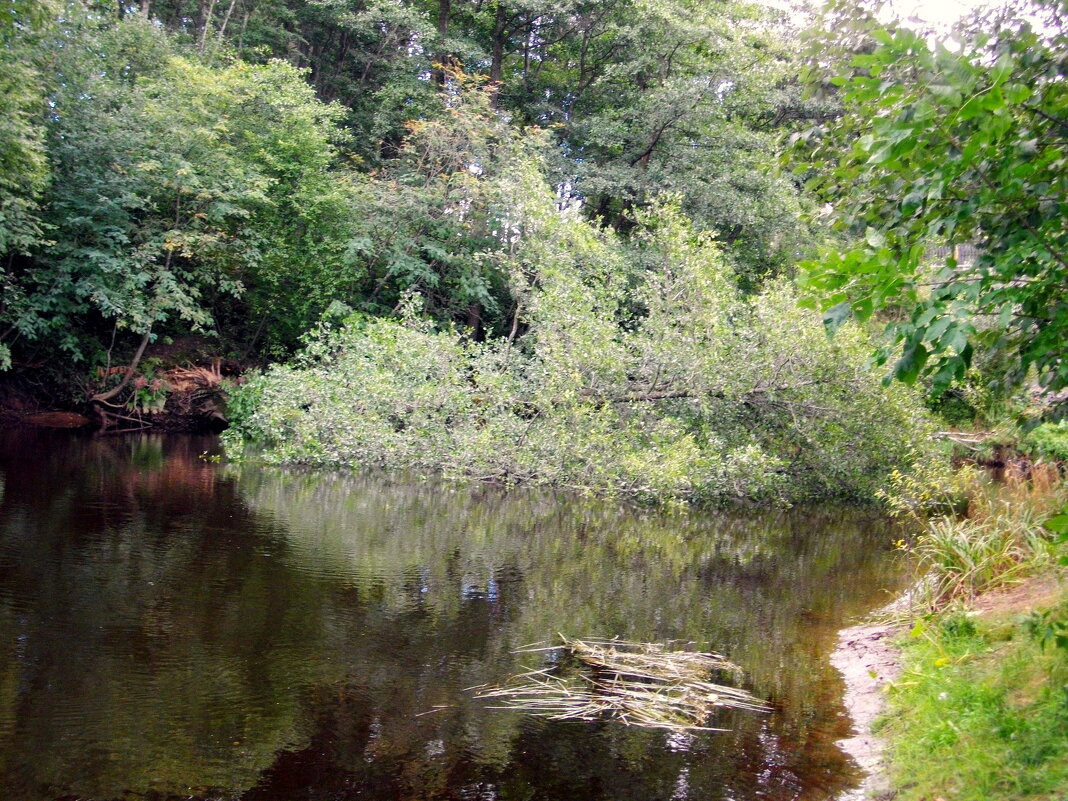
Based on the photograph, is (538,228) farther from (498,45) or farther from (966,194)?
(966,194)

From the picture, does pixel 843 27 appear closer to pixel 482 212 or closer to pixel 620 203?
pixel 482 212

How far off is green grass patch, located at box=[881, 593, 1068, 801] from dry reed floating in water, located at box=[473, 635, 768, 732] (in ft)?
3.27

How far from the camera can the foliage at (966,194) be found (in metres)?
3.16

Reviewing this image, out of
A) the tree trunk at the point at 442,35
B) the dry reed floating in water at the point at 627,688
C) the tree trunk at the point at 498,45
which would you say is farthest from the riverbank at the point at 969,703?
the tree trunk at the point at 442,35

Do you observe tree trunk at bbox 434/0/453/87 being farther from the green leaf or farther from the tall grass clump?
the green leaf

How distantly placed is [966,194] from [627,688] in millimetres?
3455

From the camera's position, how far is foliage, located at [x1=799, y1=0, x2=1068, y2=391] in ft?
10.4

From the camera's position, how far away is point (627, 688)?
5605 millimetres

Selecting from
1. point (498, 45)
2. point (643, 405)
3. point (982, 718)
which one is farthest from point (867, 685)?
point (498, 45)

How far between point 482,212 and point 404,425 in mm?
8235

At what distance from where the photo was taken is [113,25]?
2019cm

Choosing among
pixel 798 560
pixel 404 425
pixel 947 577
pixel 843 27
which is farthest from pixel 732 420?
pixel 843 27

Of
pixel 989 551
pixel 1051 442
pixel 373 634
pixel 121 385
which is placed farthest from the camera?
pixel 121 385

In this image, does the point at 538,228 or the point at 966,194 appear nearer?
the point at 966,194
